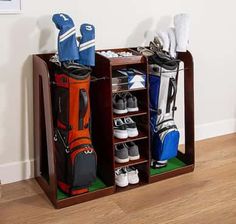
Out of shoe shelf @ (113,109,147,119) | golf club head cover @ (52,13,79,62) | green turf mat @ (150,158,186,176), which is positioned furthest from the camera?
green turf mat @ (150,158,186,176)

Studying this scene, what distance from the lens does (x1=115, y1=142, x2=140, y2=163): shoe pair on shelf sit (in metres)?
2.39

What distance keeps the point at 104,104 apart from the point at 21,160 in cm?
67

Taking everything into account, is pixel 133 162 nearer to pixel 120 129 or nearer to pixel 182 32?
pixel 120 129

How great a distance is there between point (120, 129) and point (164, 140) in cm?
32

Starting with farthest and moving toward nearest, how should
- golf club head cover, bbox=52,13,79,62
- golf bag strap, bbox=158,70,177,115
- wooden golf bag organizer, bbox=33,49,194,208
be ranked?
golf bag strap, bbox=158,70,177,115 → wooden golf bag organizer, bbox=33,49,194,208 → golf club head cover, bbox=52,13,79,62

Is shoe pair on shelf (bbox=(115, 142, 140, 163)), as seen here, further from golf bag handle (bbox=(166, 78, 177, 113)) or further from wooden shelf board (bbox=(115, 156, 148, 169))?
golf bag handle (bbox=(166, 78, 177, 113))

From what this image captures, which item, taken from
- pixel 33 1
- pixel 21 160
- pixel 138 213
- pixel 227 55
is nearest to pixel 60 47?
pixel 33 1

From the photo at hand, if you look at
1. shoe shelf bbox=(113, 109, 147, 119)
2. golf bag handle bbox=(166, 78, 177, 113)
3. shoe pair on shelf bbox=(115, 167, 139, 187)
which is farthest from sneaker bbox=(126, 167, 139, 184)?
golf bag handle bbox=(166, 78, 177, 113)

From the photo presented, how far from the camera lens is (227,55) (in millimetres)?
3148

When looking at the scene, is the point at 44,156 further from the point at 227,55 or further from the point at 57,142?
the point at 227,55

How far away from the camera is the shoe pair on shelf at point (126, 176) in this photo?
7.98ft

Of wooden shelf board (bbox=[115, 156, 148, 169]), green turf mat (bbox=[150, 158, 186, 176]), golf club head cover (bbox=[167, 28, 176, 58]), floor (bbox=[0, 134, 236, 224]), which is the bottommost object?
floor (bbox=[0, 134, 236, 224])

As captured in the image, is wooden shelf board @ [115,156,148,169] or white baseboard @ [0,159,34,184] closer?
wooden shelf board @ [115,156,148,169]

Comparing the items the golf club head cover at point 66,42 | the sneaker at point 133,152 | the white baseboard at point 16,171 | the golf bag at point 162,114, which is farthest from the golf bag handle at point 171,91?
the white baseboard at point 16,171
